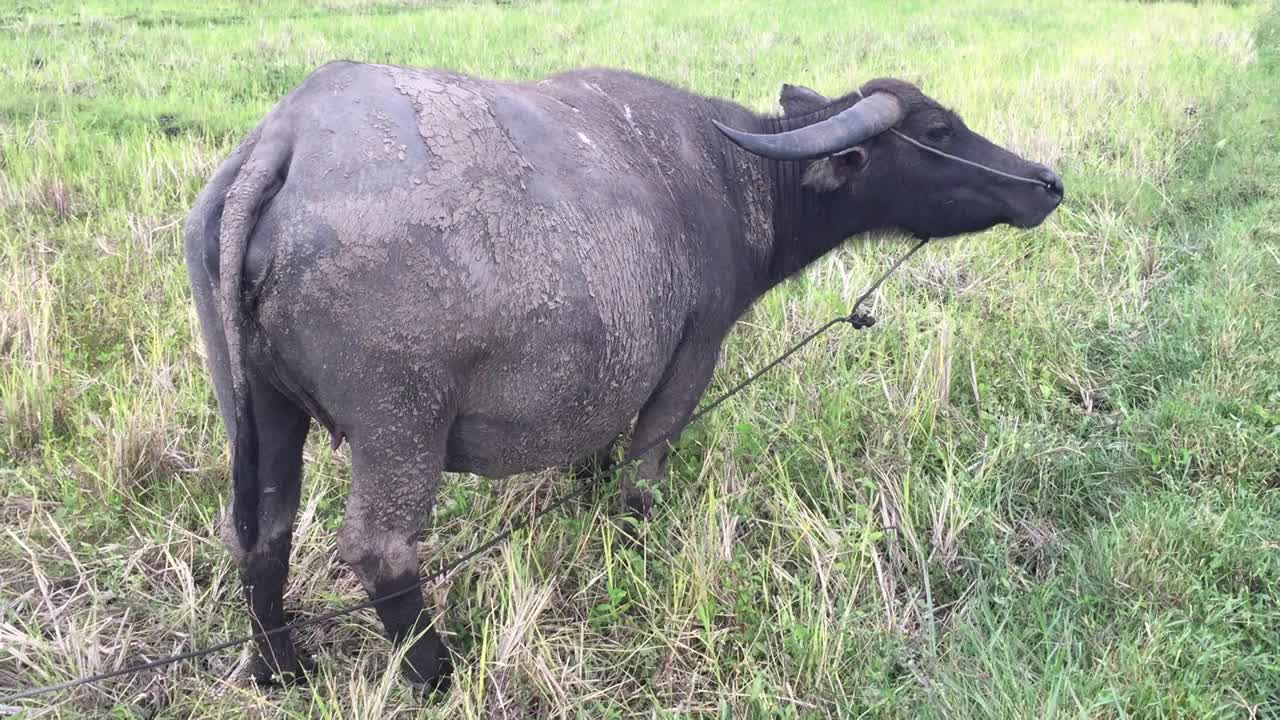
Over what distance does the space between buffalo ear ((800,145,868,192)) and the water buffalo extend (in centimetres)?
13

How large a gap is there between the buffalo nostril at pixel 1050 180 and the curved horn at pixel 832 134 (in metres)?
0.61

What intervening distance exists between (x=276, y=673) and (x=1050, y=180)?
297cm

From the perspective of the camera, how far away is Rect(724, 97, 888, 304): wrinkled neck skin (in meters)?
3.02

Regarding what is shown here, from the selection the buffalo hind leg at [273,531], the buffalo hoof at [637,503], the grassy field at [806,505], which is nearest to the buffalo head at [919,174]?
the grassy field at [806,505]

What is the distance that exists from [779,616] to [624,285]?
1.07 meters

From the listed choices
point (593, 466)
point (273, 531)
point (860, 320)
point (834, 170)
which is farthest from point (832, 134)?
point (273, 531)

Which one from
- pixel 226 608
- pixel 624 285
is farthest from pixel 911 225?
pixel 226 608

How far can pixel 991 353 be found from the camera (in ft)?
12.3

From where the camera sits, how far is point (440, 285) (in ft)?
6.17

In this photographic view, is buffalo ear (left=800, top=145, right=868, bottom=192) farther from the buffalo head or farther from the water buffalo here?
the water buffalo

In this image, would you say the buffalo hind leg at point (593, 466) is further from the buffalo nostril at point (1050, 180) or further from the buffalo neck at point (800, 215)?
the buffalo nostril at point (1050, 180)

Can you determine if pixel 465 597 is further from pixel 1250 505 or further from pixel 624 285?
pixel 1250 505

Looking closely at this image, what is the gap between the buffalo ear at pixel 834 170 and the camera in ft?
9.47

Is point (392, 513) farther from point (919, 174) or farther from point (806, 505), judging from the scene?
point (919, 174)
